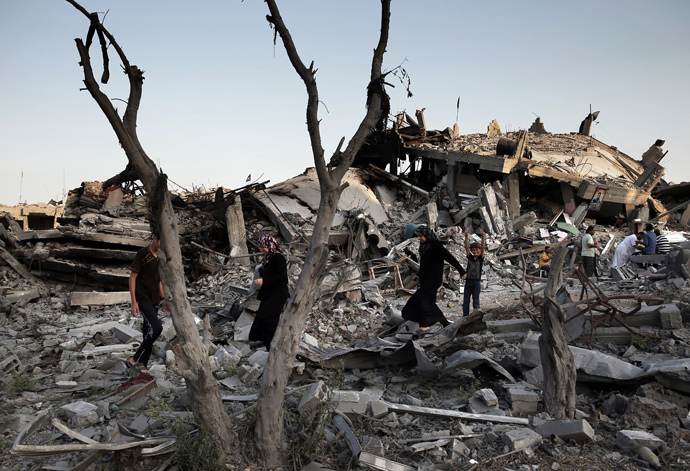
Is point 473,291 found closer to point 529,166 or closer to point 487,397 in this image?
point 487,397

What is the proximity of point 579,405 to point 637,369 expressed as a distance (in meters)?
0.68

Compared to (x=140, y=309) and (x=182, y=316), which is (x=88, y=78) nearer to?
(x=182, y=316)

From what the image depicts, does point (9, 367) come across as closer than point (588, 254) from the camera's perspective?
Yes

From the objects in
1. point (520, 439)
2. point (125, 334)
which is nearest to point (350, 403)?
point (520, 439)

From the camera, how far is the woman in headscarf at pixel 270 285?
248 inches

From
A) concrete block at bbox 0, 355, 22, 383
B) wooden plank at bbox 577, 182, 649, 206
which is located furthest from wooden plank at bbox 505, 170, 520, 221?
concrete block at bbox 0, 355, 22, 383

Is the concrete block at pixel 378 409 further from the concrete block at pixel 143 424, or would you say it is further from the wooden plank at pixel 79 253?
the wooden plank at pixel 79 253

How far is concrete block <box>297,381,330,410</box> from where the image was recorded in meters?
3.89

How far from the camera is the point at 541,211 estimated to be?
Answer: 54.4 feet

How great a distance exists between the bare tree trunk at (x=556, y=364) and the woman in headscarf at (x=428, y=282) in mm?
3064

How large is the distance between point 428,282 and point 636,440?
3.91 meters

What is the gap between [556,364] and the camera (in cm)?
408

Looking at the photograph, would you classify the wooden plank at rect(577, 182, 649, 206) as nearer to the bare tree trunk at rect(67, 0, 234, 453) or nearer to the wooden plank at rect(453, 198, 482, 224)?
the wooden plank at rect(453, 198, 482, 224)

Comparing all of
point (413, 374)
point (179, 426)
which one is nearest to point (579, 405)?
point (413, 374)
